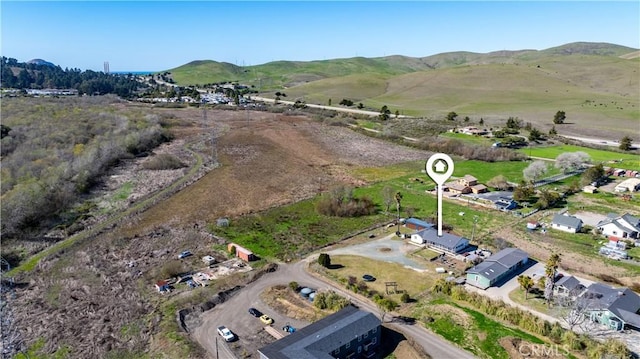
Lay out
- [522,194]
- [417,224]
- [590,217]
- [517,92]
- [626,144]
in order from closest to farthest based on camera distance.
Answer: [417,224]
[590,217]
[522,194]
[626,144]
[517,92]

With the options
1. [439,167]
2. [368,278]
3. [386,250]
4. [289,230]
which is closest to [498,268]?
[386,250]

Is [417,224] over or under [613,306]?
over

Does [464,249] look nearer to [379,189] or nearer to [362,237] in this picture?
[362,237]

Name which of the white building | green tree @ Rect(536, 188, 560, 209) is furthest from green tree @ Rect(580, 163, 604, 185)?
green tree @ Rect(536, 188, 560, 209)

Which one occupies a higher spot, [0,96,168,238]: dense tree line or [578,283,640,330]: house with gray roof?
[0,96,168,238]: dense tree line

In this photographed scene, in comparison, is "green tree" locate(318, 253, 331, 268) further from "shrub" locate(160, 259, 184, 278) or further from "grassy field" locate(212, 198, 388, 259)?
"shrub" locate(160, 259, 184, 278)

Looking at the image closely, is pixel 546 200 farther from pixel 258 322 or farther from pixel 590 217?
pixel 258 322

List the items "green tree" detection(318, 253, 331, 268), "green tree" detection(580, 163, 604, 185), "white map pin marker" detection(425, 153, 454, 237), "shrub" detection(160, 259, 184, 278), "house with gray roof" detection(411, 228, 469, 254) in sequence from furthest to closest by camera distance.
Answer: "green tree" detection(580, 163, 604, 185) < "house with gray roof" detection(411, 228, 469, 254) < "green tree" detection(318, 253, 331, 268) < "shrub" detection(160, 259, 184, 278) < "white map pin marker" detection(425, 153, 454, 237)
